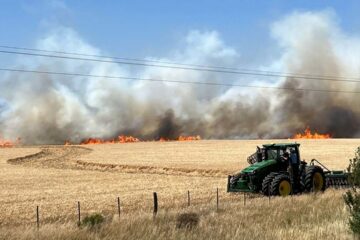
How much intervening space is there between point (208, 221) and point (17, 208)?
12.1 meters

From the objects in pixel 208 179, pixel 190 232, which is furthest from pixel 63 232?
pixel 208 179

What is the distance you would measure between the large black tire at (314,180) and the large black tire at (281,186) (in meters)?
1.30

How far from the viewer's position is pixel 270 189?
24125 millimetres

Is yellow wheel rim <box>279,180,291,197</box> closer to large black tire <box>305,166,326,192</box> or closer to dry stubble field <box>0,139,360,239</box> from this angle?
large black tire <box>305,166,326,192</box>

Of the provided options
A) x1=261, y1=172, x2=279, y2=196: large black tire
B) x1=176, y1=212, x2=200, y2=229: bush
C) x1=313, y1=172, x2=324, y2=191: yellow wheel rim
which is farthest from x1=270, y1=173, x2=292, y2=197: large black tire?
x1=176, y1=212, x2=200, y2=229: bush

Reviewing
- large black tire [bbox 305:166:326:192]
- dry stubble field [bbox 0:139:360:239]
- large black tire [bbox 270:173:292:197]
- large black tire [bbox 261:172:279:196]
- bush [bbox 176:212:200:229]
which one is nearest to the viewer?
dry stubble field [bbox 0:139:360:239]

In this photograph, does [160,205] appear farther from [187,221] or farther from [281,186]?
[187,221]

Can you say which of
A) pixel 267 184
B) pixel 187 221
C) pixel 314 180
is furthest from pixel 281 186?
pixel 187 221

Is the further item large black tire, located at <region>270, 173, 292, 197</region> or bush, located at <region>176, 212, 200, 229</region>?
large black tire, located at <region>270, 173, 292, 197</region>

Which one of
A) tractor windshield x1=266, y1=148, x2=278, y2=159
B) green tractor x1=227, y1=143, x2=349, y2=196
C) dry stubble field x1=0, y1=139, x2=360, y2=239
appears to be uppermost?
tractor windshield x1=266, y1=148, x2=278, y2=159

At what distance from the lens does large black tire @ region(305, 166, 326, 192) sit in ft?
83.5

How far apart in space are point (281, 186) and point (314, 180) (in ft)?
8.60

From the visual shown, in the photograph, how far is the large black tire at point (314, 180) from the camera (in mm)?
25453

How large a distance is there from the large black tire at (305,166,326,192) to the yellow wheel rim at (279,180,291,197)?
1.38 meters
